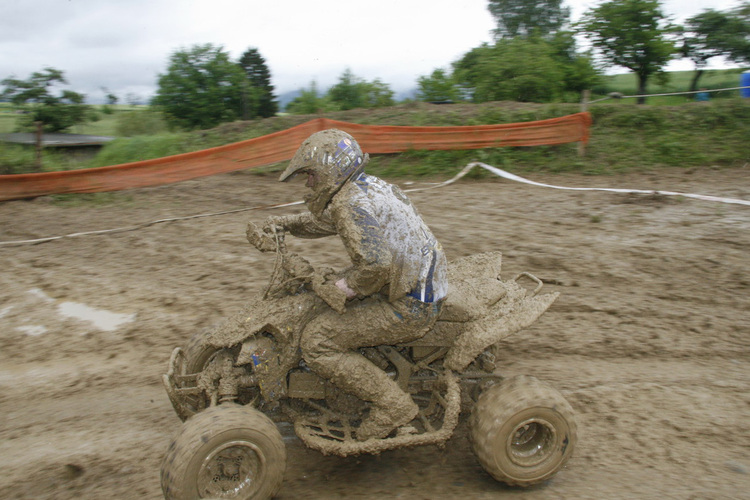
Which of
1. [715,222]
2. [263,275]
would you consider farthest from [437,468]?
[715,222]

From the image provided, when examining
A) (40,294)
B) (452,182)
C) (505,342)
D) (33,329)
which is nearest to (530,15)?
(452,182)

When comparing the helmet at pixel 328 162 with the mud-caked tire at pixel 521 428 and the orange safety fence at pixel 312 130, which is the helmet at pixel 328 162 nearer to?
the mud-caked tire at pixel 521 428

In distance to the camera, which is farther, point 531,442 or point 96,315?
point 96,315

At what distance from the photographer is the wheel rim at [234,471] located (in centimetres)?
344

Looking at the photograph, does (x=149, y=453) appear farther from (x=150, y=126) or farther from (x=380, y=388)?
(x=150, y=126)

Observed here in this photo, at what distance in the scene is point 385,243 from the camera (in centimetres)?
355

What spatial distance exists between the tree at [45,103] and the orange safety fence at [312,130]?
9.17 meters

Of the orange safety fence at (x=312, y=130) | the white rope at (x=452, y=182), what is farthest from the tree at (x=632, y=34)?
the white rope at (x=452, y=182)

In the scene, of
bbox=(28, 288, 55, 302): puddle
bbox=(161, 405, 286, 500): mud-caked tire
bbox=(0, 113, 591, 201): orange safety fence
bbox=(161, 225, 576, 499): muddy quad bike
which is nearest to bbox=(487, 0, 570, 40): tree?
bbox=(0, 113, 591, 201): orange safety fence

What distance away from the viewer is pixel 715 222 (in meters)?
7.82

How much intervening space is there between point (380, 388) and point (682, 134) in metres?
10.7

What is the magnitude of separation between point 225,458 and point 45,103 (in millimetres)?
19666

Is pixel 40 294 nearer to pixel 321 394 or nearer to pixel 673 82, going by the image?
pixel 321 394

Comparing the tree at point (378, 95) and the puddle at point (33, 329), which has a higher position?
the tree at point (378, 95)
